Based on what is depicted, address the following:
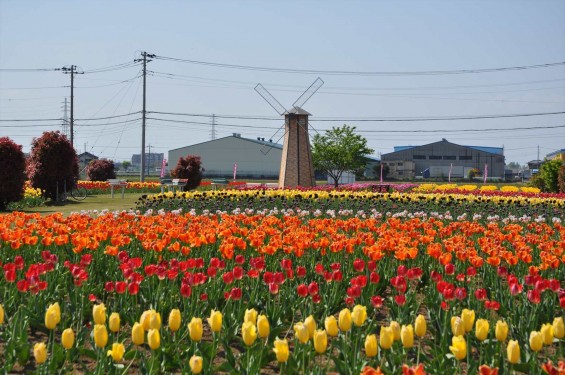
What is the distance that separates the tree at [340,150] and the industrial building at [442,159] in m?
50.3

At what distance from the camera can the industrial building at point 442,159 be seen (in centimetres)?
8844

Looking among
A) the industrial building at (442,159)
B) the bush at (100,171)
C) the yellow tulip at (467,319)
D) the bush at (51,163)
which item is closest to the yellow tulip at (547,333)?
the yellow tulip at (467,319)

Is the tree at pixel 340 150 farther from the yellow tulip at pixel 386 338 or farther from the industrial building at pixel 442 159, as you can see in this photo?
the industrial building at pixel 442 159

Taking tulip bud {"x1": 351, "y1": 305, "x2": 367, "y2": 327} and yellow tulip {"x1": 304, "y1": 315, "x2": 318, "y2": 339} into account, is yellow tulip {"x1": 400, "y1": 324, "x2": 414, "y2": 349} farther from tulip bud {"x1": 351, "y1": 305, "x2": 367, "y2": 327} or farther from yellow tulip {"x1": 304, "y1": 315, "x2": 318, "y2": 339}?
yellow tulip {"x1": 304, "y1": 315, "x2": 318, "y2": 339}

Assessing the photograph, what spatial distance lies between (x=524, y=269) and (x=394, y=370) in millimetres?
3870

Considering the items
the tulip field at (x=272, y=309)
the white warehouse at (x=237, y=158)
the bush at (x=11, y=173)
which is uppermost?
the white warehouse at (x=237, y=158)

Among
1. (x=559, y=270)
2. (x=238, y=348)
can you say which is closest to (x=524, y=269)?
(x=559, y=270)

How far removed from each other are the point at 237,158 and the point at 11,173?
60.1 m

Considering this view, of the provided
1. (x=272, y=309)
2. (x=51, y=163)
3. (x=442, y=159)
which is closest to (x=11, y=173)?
(x=51, y=163)

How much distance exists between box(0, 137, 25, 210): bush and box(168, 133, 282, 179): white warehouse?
5794 centimetres

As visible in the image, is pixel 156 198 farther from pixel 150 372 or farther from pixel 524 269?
pixel 150 372

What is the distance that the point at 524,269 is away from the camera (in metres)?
7.33

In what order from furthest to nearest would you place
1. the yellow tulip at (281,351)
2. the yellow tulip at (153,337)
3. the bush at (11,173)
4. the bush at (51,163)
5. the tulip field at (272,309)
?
the bush at (51,163), the bush at (11,173), the tulip field at (272,309), the yellow tulip at (153,337), the yellow tulip at (281,351)

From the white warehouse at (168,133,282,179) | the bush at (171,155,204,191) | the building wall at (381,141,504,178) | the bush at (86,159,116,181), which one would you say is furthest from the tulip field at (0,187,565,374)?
the building wall at (381,141,504,178)
